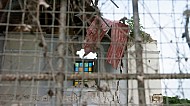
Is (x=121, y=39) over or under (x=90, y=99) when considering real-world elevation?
over

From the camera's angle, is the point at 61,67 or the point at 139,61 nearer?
the point at 61,67

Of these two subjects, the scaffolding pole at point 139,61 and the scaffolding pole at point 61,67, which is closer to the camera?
the scaffolding pole at point 61,67

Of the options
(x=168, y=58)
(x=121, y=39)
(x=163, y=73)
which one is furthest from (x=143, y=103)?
(x=121, y=39)

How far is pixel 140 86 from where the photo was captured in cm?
350

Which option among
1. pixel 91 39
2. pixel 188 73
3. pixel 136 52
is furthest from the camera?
pixel 91 39

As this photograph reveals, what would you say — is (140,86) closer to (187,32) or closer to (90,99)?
(187,32)

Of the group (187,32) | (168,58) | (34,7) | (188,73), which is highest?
(34,7)

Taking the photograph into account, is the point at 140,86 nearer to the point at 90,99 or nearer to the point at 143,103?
the point at 143,103

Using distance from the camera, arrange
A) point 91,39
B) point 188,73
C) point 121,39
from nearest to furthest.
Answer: point 188,73
point 91,39
point 121,39

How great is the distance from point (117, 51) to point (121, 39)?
0.41 m

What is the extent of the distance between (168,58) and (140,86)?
0.59 metres

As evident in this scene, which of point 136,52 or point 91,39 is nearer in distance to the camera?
point 136,52

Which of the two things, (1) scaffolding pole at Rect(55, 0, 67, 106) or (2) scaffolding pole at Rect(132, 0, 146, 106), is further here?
(2) scaffolding pole at Rect(132, 0, 146, 106)

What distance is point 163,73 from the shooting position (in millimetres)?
3473
